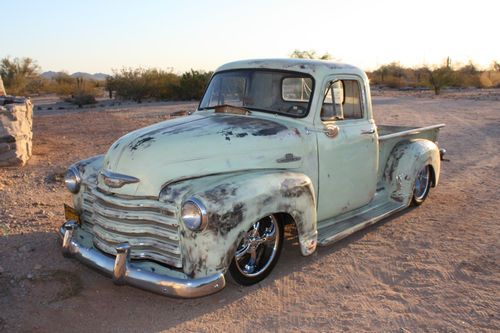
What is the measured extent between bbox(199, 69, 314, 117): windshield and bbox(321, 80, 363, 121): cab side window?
9.2 inches

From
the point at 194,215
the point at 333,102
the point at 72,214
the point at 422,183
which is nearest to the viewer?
the point at 194,215

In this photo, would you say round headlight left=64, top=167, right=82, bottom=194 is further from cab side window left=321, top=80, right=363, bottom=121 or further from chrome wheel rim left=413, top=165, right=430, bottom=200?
chrome wheel rim left=413, top=165, right=430, bottom=200

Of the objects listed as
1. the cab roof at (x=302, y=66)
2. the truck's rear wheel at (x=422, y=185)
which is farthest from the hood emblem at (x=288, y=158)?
the truck's rear wheel at (x=422, y=185)

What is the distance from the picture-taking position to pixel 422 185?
617cm

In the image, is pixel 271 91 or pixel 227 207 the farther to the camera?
pixel 271 91

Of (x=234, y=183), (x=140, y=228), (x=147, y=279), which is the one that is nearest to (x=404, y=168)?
(x=234, y=183)

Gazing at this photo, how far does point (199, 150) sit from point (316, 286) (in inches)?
58.8

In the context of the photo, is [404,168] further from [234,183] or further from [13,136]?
[13,136]

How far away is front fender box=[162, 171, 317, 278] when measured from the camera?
128 inches

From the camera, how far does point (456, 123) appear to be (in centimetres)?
1412

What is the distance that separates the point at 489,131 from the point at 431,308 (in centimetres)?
1028

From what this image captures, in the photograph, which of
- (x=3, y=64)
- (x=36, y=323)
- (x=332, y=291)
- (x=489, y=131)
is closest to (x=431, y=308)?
(x=332, y=291)

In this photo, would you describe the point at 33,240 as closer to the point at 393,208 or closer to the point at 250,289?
the point at 250,289

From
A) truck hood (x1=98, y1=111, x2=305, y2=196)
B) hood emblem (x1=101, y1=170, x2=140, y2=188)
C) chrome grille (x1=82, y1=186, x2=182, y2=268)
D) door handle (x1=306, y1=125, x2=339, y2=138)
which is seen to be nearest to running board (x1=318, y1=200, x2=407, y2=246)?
truck hood (x1=98, y1=111, x2=305, y2=196)
